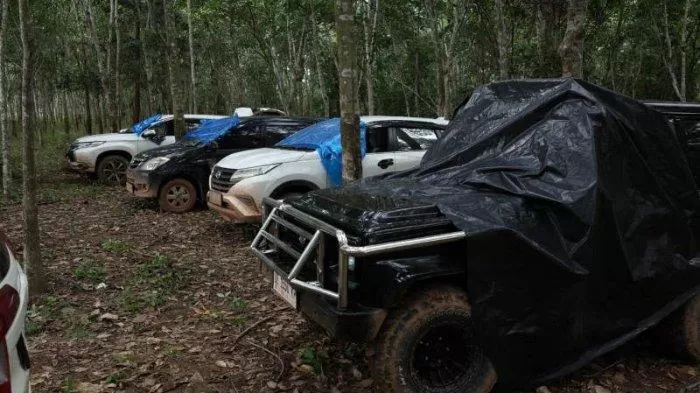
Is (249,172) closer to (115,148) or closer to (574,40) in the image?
(574,40)

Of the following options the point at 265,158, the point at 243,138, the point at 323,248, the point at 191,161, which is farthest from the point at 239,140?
the point at 323,248

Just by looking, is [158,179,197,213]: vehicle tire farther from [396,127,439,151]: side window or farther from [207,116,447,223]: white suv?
[396,127,439,151]: side window

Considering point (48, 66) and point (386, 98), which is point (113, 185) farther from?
point (386, 98)

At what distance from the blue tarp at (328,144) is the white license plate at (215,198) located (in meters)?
1.27

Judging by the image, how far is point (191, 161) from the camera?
966cm

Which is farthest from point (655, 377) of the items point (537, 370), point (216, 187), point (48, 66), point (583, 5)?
point (48, 66)

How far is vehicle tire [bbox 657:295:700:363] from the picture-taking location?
3898mm

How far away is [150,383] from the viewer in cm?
379

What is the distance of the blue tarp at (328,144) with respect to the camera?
762cm

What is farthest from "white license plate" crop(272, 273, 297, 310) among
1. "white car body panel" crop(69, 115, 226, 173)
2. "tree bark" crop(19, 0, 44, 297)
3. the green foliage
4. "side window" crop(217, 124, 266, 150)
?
"white car body panel" crop(69, 115, 226, 173)

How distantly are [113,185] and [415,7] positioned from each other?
677 inches

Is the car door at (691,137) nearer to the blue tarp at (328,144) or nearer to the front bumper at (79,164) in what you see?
the blue tarp at (328,144)

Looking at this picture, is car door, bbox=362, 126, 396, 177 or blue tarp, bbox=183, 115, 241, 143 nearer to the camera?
car door, bbox=362, 126, 396, 177

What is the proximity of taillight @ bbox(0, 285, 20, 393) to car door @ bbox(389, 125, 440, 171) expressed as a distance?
606 cm
